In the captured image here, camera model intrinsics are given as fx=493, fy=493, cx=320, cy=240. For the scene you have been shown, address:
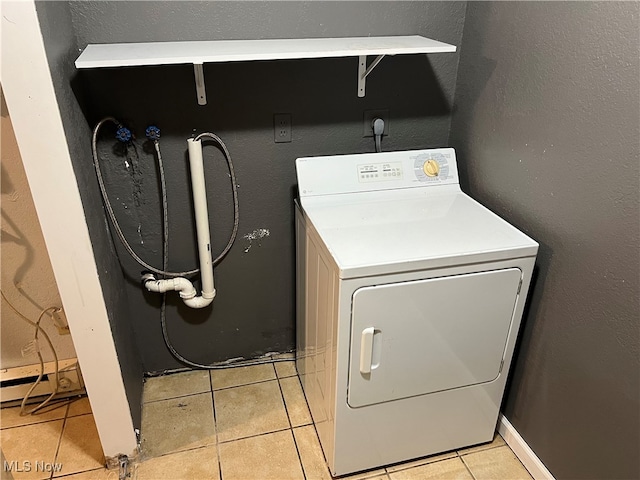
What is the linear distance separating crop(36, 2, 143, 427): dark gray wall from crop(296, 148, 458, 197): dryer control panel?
0.65m

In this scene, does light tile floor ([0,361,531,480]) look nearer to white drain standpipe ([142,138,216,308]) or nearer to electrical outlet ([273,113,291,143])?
white drain standpipe ([142,138,216,308])

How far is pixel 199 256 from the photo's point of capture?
5.99 feet

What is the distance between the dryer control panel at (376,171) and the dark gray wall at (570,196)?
14 centimetres

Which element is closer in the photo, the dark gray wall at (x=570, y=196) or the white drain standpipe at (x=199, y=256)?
the dark gray wall at (x=570, y=196)

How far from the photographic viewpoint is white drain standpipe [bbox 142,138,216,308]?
1.63 meters

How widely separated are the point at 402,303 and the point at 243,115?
32.9 inches

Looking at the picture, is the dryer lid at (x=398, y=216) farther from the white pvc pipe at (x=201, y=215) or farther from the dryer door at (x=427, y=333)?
the white pvc pipe at (x=201, y=215)

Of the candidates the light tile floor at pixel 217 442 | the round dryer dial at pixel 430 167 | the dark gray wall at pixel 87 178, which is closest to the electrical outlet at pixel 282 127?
the round dryer dial at pixel 430 167

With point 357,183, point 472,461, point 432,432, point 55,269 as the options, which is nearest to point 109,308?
point 55,269

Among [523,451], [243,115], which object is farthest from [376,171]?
[523,451]

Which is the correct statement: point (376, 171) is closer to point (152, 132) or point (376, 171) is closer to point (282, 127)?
point (282, 127)

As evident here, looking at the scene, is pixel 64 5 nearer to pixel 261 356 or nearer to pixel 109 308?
pixel 109 308

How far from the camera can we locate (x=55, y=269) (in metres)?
1.30

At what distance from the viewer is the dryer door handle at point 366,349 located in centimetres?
137
